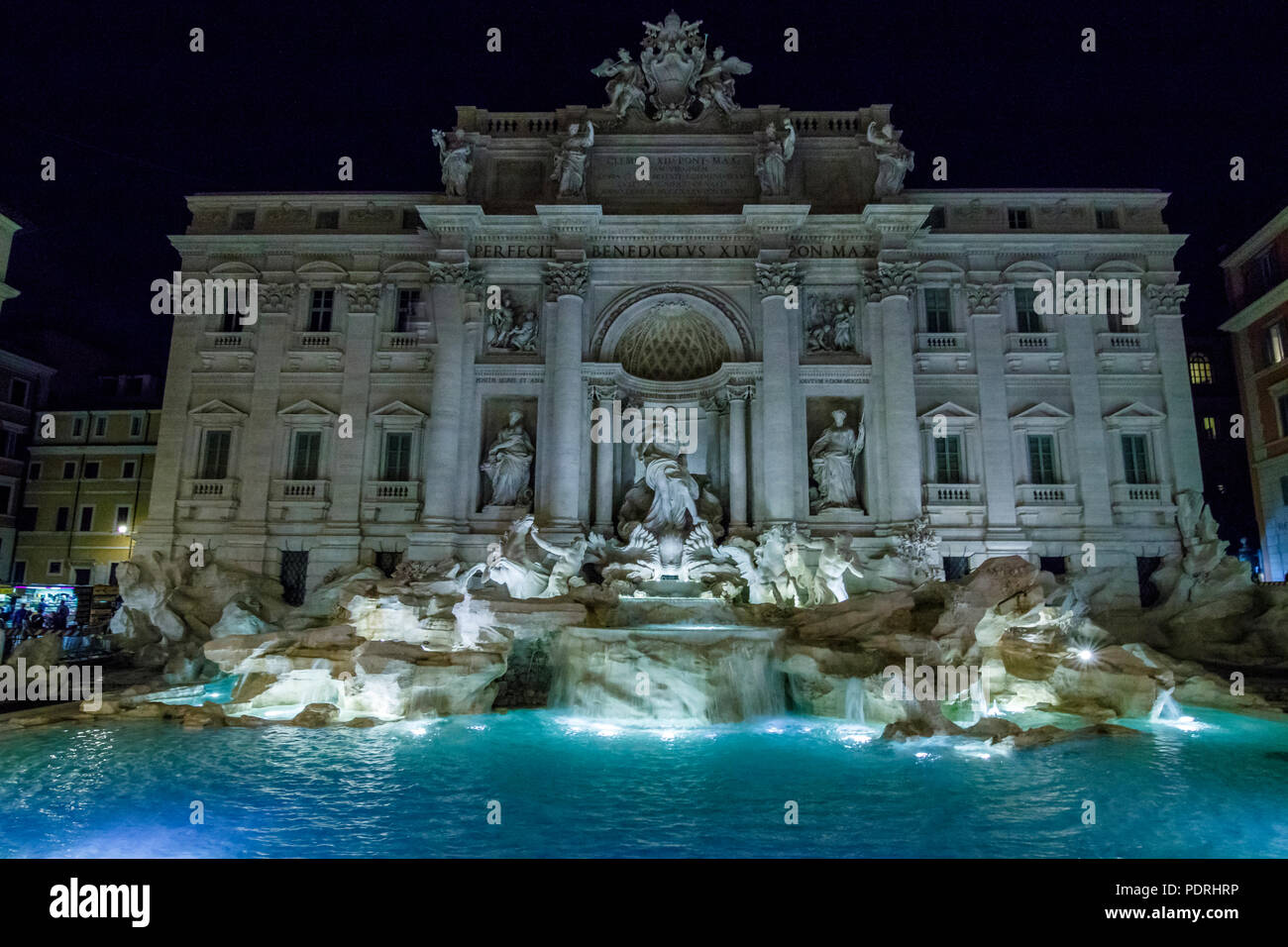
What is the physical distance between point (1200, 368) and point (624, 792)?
37.0 meters

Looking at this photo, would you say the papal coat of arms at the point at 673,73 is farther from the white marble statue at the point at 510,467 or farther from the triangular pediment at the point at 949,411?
the triangular pediment at the point at 949,411

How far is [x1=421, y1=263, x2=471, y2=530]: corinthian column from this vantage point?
21844 mm

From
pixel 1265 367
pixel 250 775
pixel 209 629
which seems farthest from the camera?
pixel 1265 367

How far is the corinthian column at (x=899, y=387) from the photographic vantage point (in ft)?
70.3

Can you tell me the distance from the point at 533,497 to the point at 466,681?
1017 centimetres

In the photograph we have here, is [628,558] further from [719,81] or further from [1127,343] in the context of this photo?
[1127,343]

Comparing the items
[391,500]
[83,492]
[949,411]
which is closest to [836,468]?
[949,411]

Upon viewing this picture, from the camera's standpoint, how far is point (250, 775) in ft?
27.9

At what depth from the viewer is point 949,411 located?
2283cm

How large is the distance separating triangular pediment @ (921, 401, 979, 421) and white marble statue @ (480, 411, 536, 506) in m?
12.9

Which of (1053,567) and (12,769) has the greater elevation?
(1053,567)

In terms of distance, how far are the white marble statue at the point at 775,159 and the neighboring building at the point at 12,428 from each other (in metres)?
33.8

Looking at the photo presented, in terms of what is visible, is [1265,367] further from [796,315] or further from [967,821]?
[967,821]
